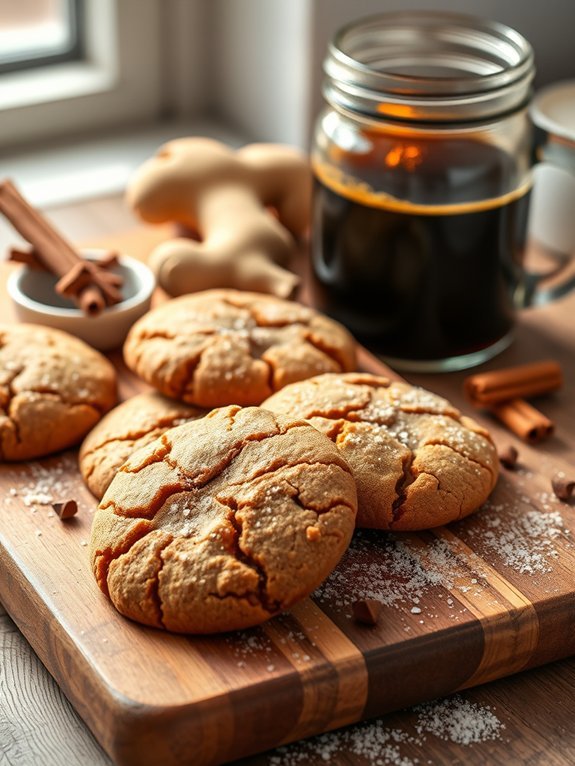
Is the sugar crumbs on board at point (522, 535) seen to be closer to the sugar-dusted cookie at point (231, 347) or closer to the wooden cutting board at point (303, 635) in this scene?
the wooden cutting board at point (303, 635)

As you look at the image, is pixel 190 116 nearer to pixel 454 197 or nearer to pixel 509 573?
pixel 454 197

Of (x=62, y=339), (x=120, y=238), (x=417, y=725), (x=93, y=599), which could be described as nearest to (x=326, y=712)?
(x=417, y=725)

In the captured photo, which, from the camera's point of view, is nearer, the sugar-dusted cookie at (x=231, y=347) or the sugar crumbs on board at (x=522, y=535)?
the sugar crumbs on board at (x=522, y=535)

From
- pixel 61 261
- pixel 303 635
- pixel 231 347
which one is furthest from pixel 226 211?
pixel 303 635

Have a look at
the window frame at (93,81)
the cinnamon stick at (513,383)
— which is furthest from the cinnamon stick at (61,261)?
the window frame at (93,81)

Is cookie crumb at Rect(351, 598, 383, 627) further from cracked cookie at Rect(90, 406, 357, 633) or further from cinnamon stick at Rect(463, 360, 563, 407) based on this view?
cinnamon stick at Rect(463, 360, 563, 407)

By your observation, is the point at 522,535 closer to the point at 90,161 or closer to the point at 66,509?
the point at 66,509
